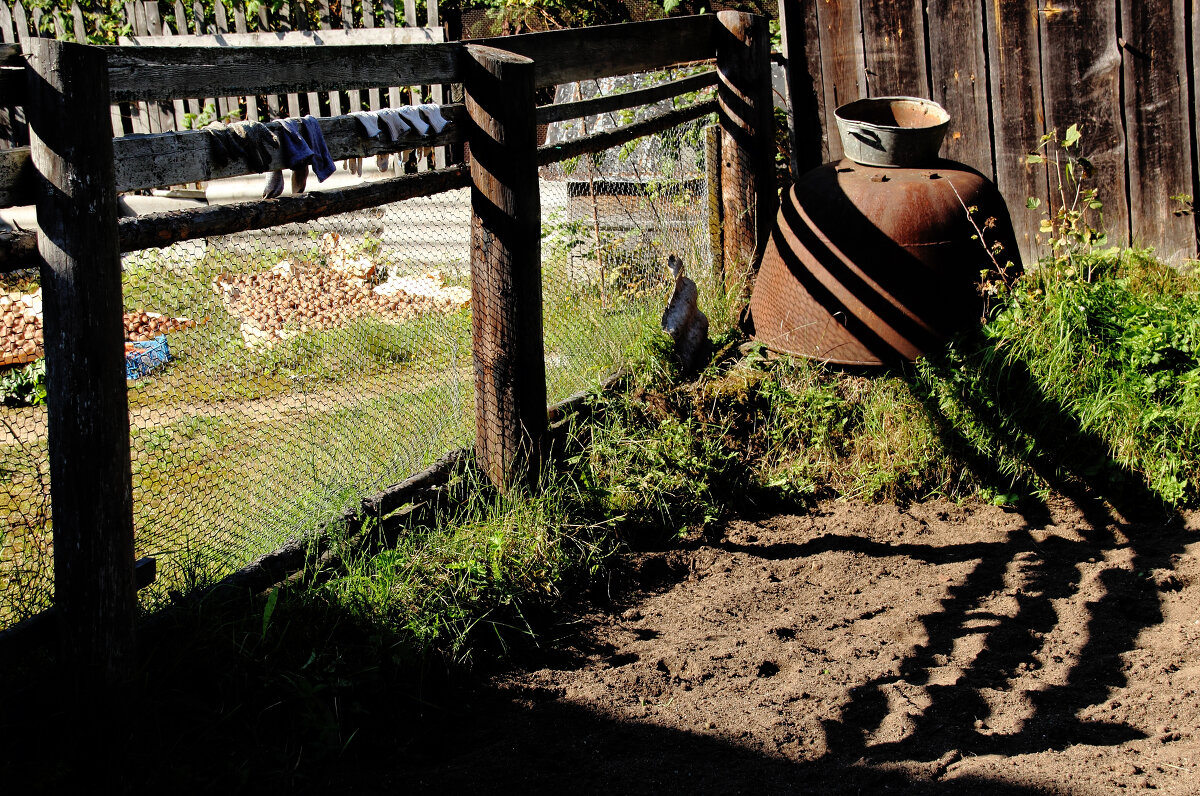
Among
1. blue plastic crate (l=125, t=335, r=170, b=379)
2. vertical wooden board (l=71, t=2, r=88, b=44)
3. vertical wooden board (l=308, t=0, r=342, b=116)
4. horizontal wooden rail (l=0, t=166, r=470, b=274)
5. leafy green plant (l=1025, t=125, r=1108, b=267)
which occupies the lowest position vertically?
blue plastic crate (l=125, t=335, r=170, b=379)

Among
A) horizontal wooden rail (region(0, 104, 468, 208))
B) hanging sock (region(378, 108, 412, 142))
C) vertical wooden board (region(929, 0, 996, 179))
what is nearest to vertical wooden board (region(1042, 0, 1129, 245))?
vertical wooden board (region(929, 0, 996, 179))

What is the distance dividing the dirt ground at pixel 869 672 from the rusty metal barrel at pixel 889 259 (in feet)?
3.30

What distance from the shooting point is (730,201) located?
18.9 ft

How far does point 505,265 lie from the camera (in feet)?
12.5

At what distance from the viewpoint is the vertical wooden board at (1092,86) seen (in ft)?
17.8

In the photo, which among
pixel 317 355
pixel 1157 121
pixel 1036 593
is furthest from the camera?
pixel 1157 121

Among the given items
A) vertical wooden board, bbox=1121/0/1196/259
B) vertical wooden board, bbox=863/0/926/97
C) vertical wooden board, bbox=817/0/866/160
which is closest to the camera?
vertical wooden board, bbox=1121/0/1196/259

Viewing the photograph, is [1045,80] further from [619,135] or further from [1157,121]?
[619,135]

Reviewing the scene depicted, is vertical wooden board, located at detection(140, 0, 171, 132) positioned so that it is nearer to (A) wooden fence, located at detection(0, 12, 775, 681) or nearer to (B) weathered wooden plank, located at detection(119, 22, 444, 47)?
(B) weathered wooden plank, located at detection(119, 22, 444, 47)

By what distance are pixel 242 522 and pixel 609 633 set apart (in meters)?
1.36

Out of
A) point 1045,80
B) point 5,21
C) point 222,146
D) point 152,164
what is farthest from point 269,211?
point 5,21

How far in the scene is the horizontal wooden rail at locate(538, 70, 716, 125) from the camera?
4.45 m

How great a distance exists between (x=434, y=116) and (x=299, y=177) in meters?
0.60

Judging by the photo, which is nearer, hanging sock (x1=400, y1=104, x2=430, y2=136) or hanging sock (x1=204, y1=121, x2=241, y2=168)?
hanging sock (x1=204, y1=121, x2=241, y2=168)
